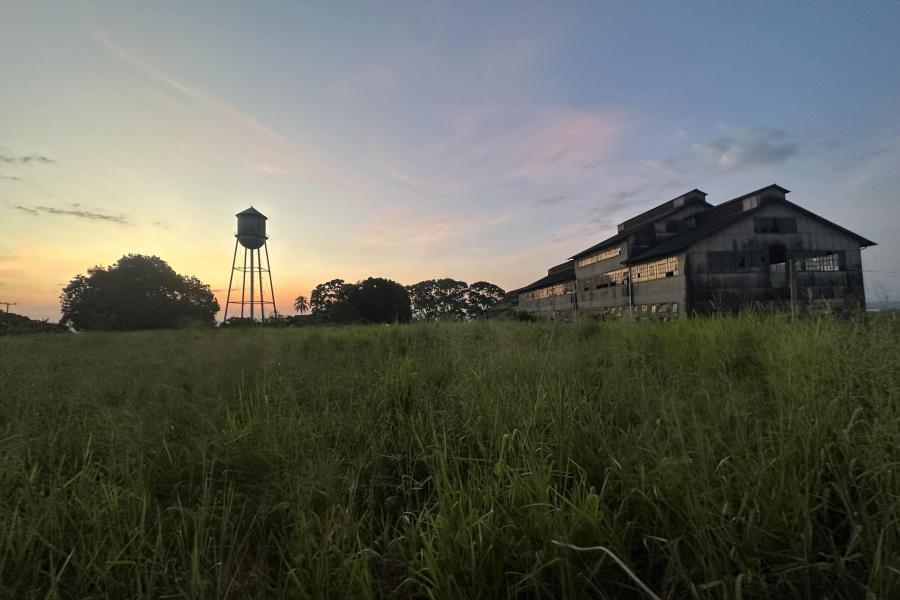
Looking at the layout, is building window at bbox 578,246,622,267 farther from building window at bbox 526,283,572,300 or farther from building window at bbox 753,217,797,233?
building window at bbox 753,217,797,233

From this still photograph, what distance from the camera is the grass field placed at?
1.29 metres

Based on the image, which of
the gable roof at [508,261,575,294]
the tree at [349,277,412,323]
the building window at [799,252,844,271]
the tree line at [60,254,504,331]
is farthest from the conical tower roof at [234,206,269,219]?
the building window at [799,252,844,271]

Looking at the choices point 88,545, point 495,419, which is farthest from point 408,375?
point 88,545

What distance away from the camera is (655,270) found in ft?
70.5

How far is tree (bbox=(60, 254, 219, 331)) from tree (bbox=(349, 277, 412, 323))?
1532 cm

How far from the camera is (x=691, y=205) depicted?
83.3ft

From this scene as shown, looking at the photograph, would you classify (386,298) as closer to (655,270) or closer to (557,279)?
(557,279)

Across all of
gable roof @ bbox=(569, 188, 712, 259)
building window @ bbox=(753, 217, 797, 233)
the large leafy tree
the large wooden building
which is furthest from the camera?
→ the large leafy tree

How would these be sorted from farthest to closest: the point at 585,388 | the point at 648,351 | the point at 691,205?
1. the point at 691,205
2. the point at 648,351
3. the point at 585,388

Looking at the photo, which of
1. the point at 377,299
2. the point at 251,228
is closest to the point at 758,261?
the point at 251,228

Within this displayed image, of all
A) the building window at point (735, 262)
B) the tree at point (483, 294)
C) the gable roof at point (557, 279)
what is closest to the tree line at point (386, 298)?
the tree at point (483, 294)

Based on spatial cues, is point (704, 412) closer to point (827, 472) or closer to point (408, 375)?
point (827, 472)

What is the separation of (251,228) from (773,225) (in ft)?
111

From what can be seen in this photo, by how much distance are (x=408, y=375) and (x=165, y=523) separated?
2.37 meters
